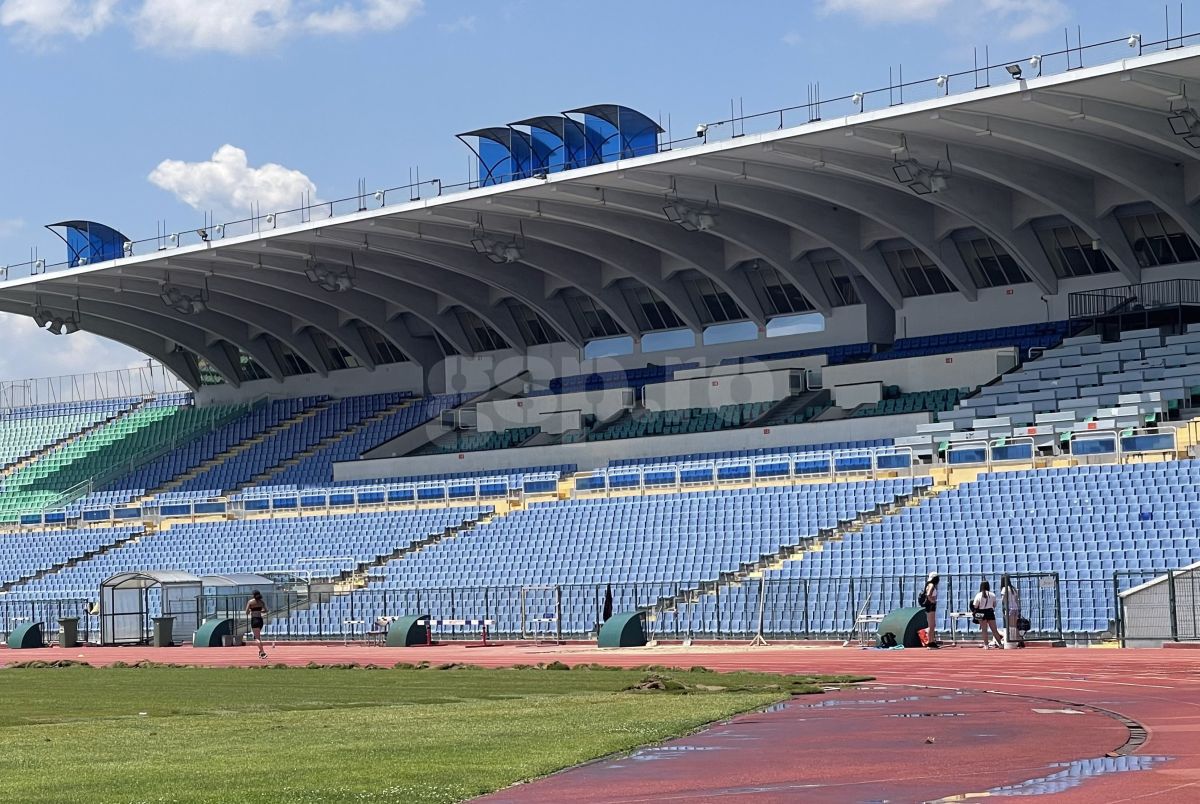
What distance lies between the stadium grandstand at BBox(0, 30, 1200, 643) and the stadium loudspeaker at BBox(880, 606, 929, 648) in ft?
4.29

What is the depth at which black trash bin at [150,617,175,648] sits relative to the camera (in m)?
39.0

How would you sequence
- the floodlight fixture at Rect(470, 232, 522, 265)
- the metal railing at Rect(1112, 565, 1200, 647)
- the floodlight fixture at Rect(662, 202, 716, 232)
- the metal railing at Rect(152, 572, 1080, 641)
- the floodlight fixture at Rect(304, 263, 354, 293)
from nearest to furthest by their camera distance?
the metal railing at Rect(1112, 565, 1200, 647) → the metal railing at Rect(152, 572, 1080, 641) → the floodlight fixture at Rect(662, 202, 716, 232) → the floodlight fixture at Rect(470, 232, 522, 265) → the floodlight fixture at Rect(304, 263, 354, 293)

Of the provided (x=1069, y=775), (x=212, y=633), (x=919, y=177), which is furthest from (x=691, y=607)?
(x=1069, y=775)

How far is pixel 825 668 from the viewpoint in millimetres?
24125

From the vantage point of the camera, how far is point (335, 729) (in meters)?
15.2

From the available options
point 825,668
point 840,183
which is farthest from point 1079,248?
point 825,668

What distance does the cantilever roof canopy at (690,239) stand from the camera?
3888 cm

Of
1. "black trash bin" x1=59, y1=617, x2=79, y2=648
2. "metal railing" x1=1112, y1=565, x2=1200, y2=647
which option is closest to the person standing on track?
"metal railing" x1=1112, y1=565, x2=1200, y2=647

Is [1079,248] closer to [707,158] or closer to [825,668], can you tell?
[707,158]

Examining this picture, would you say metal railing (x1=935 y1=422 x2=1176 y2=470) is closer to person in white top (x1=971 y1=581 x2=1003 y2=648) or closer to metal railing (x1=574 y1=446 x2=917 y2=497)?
metal railing (x1=574 y1=446 x2=917 y2=497)

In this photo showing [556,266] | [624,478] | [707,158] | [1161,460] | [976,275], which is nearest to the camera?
[1161,460]

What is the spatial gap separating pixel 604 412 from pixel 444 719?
38.4 metres

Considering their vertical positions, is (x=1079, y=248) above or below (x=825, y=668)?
above

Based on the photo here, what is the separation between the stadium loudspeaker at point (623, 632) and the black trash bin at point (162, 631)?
38.7ft
